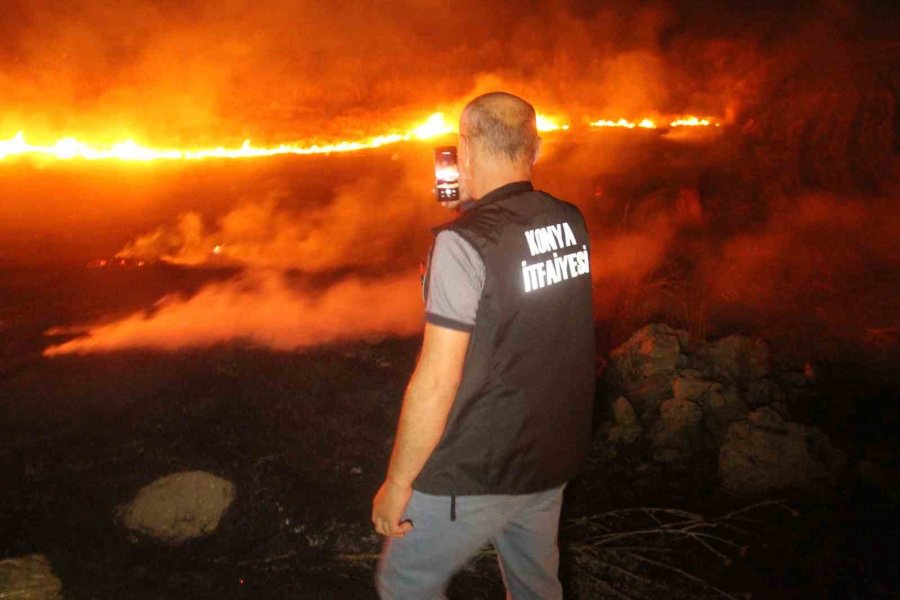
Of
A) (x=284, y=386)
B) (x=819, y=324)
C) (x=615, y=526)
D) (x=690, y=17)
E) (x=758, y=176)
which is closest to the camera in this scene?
(x=615, y=526)

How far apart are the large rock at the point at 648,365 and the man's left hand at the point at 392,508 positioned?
11.1 feet

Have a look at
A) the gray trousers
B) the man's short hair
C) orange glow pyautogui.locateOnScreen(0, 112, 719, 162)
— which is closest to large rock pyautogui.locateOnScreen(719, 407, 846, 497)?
the gray trousers

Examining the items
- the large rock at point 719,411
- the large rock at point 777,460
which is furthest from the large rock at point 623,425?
the large rock at point 777,460

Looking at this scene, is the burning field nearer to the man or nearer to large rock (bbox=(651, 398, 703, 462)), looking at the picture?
large rock (bbox=(651, 398, 703, 462))

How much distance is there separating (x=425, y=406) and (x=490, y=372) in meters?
0.24

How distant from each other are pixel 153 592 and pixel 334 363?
9.32ft

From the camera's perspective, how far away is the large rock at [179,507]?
11.5ft

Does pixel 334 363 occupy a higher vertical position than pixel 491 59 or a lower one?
lower

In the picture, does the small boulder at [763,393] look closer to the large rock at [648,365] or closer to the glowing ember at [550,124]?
the large rock at [648,365]

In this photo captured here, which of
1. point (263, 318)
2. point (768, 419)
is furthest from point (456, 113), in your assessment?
point (768, 419)

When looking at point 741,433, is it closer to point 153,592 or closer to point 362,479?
point 362,479

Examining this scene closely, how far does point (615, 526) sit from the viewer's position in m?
3.68

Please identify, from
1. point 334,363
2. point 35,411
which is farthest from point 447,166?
point 35,411

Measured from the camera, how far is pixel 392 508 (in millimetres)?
1871
